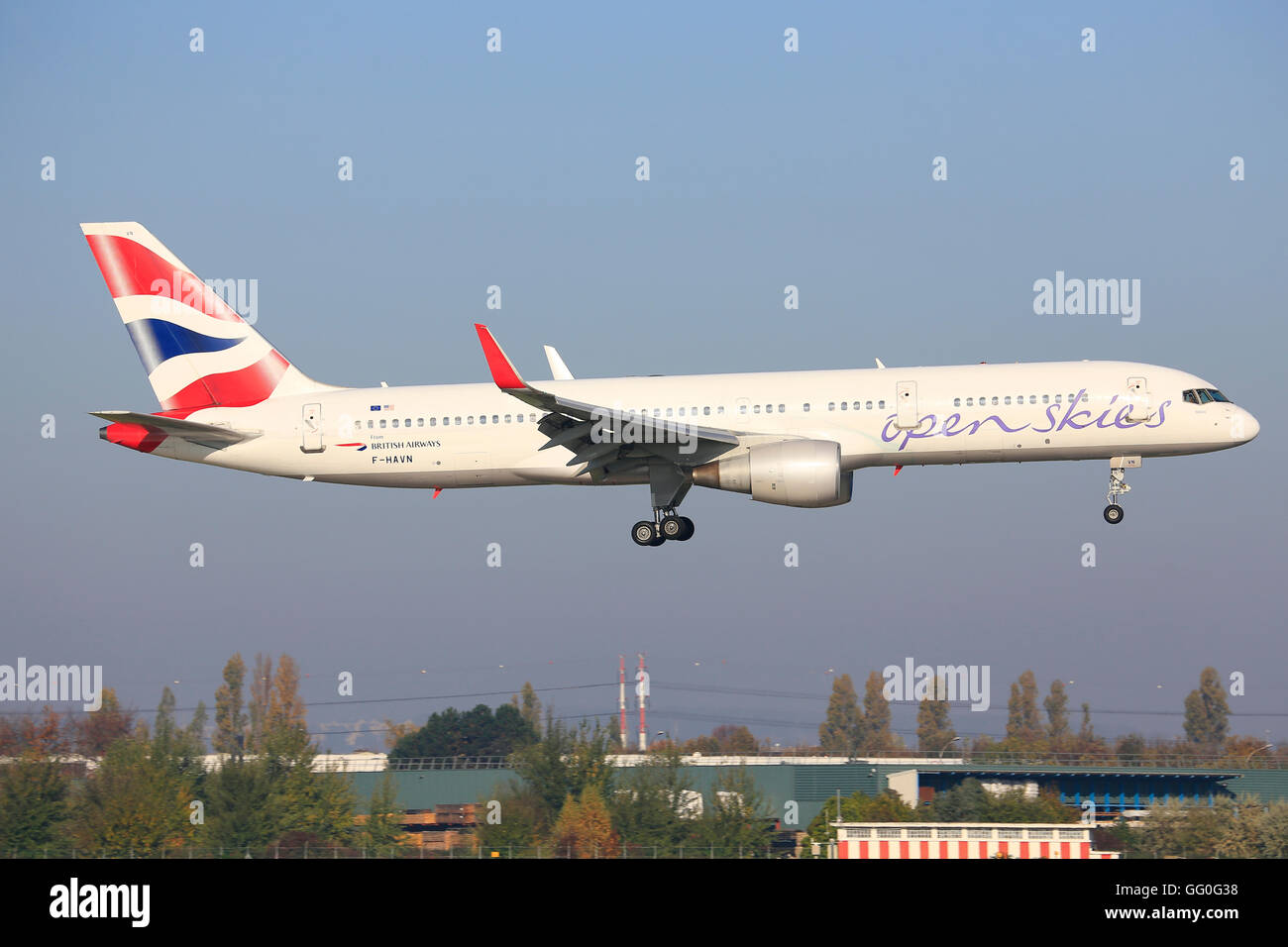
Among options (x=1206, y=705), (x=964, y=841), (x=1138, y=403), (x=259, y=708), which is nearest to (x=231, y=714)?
(x=259, y=708)

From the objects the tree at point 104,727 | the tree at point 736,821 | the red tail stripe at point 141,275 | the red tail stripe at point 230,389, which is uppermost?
the red tail stripe at point 141,275

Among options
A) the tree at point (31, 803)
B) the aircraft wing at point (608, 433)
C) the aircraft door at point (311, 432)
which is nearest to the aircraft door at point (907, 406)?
the aircraft wing at point (608, 433)

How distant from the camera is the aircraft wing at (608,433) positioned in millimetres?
32969

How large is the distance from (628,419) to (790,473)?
4458mm

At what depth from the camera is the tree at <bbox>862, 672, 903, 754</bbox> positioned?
252 feet

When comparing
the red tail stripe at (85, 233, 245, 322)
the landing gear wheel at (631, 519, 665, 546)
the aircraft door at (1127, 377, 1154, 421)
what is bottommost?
the landing gear wheel at (631, 519, 665, 546)

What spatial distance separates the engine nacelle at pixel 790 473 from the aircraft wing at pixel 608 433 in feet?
2.42

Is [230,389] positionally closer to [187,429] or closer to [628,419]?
[187,429]

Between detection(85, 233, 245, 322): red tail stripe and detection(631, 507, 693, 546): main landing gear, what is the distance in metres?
14.3

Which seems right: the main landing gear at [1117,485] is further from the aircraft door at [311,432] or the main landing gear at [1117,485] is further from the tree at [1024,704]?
the tree at [1024,704]

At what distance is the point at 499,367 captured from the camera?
3300 centimetres

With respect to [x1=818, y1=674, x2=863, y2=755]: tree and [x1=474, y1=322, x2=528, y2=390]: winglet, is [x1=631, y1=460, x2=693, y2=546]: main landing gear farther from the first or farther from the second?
[x1=818, y1=674, x2=863, y2=755]: tree

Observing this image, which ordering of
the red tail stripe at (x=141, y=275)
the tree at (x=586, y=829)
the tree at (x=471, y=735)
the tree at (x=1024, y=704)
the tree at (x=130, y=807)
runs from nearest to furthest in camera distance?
the red tail stripe at (x=141, y=275) → the tree at (x=586, y=829) → the tree at (x=130, y=807) → the tree at (x=471, y=735) → the tree at (x=1024, y=704)

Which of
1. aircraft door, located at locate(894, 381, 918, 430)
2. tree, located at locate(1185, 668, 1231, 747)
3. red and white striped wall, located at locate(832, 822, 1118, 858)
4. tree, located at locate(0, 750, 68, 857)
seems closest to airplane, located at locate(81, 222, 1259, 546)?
aircraft door, located at locate(894, 381, 918, 430)
